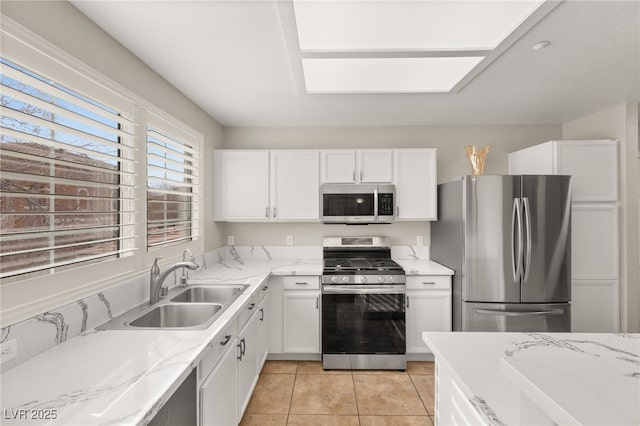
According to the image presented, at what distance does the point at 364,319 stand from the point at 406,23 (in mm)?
2293

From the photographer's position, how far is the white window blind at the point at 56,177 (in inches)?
48.1

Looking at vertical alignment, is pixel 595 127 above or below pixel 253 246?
above

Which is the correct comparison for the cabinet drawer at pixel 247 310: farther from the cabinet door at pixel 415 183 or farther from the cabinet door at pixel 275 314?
the cabinet door at pixel 415 183

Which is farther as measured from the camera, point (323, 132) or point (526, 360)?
point (323, 132)

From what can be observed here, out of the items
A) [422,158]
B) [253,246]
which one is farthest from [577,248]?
[253,246]

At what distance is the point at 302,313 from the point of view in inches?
118

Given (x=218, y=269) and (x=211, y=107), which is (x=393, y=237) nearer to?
(x=218, y=269)

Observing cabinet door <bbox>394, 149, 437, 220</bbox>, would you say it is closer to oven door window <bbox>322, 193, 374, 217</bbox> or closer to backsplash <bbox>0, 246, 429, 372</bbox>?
oven door window <bbox>322, 193, 374, 217</bbox>

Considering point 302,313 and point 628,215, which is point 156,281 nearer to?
point 302,313

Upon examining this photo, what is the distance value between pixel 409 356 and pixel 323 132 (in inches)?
97.8

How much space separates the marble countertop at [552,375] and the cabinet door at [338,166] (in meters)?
2.19

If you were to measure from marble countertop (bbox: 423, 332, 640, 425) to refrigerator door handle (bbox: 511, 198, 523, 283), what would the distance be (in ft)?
4.62

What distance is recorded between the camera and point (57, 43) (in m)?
1.43

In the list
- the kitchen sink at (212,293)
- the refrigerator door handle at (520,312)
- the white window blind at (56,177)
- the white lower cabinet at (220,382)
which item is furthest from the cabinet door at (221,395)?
the refrigerator door handle at (520,312)
